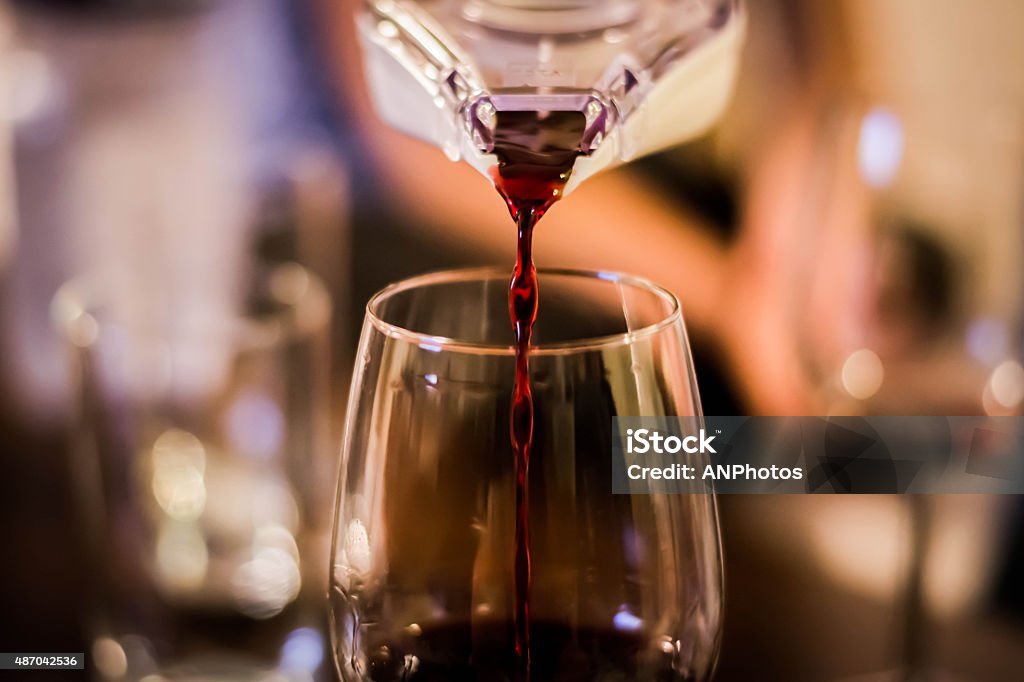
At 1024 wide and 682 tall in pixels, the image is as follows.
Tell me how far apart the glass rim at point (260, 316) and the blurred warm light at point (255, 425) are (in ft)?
0.11

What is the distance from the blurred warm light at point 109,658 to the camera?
22.8 inches

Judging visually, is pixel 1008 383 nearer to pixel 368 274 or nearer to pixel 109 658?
pixel 368 274

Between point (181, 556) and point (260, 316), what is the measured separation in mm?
163

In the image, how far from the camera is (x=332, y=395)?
2.20ft

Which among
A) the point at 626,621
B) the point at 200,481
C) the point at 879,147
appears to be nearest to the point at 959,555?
the point at 879,147

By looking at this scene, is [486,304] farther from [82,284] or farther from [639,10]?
[82,284]

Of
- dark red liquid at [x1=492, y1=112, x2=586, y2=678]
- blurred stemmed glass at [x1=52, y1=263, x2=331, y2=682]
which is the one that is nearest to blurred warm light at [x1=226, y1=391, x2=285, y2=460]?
blurred stemmed glass at [x1=52, y1=263, x2=331, y2=682]

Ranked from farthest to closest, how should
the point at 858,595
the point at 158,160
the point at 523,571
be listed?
the point at 158,160, the point at 858,595, the point at 523,571

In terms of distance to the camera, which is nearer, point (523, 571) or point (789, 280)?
point (523, 571)

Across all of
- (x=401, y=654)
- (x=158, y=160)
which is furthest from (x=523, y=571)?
(x=158, y=160)

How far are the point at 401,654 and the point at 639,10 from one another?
310mm

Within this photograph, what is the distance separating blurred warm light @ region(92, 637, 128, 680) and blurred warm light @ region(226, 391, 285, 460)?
0.14m

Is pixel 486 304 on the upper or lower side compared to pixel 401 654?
upper

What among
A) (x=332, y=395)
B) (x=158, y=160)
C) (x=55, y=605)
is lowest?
(x=55, y=605)
